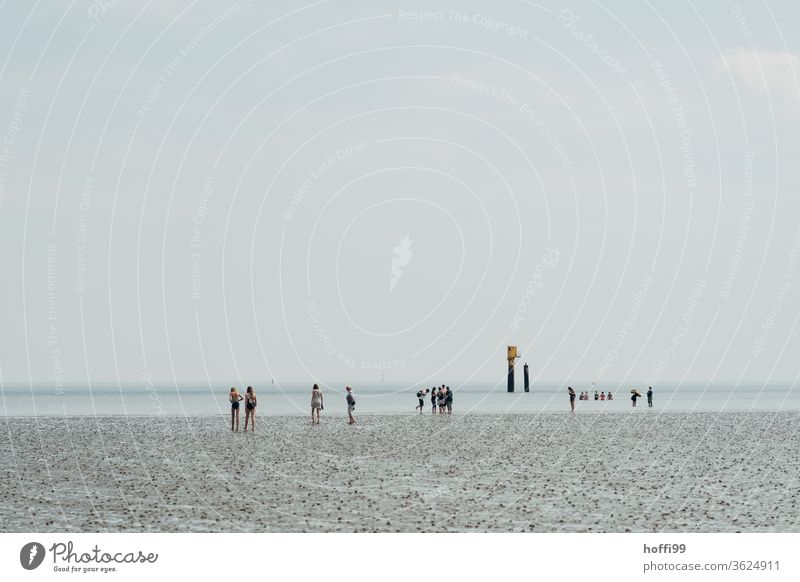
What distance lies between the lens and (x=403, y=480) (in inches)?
1148

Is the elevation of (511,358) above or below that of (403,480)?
above

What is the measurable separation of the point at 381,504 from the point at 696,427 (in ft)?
112

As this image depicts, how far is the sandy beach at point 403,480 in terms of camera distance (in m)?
22.2

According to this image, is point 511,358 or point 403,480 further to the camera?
point 511,358

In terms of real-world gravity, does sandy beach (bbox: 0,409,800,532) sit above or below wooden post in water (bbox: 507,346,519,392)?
below

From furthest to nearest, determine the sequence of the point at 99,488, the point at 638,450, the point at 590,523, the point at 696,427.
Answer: the point at 696,427
the point at 638,450
the point at 99,488
the point at 590,523

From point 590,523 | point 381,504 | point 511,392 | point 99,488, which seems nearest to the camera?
point 590,523

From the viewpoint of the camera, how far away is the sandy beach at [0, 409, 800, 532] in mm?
22156

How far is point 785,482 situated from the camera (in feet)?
94.9

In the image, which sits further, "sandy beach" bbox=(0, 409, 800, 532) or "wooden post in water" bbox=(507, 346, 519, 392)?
"wooden post in water" bbox=(507, 346, 519, 392)

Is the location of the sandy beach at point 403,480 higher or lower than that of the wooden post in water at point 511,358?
lower

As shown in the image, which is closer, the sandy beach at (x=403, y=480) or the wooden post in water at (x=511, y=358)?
the sandy beach at (x=403, y=480)
